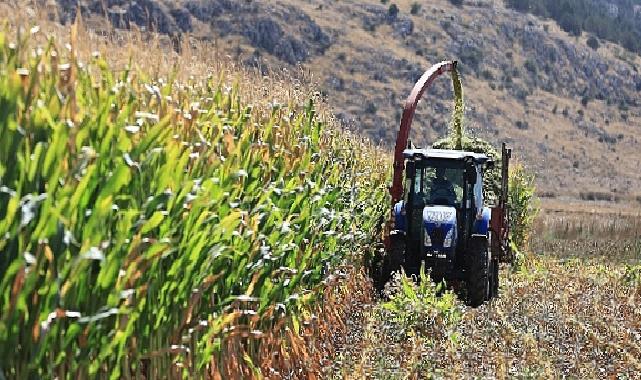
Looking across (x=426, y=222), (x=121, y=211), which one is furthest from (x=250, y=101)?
(x=426, y=222)

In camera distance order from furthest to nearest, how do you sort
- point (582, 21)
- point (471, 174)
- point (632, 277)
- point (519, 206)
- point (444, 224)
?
point (582, 21), point (519, 206), point (632, 277), point (471, 174), point (444, 224)

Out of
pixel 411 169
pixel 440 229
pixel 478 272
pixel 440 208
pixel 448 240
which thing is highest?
pixel 411 169

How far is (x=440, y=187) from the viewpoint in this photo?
1116 centimetres

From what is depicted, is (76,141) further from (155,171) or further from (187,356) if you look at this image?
(187,356)

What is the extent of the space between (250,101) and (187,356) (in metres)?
2.43

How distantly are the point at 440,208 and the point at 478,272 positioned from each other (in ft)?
2.72

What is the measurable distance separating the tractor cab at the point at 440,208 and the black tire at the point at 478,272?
0.20 meters

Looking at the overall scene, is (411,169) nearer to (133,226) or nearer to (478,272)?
(478,272)

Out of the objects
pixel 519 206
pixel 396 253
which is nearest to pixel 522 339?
pixel 396 253

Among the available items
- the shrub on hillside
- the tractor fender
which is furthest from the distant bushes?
the tractor fender

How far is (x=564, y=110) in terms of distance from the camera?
70.4m

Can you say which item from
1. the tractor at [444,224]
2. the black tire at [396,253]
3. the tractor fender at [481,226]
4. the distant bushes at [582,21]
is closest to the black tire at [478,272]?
the tractor at [444,224]

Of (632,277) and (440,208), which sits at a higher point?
(440,208)

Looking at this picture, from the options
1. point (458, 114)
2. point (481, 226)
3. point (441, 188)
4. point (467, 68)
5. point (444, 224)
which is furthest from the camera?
point (467, 68)
